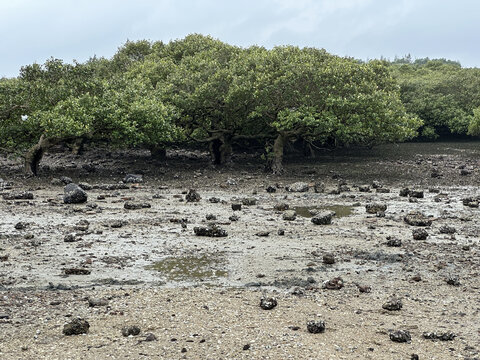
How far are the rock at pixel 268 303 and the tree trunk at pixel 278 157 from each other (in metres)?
28.0

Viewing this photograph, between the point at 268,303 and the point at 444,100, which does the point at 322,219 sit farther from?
the point at 444,100

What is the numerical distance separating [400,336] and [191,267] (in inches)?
247

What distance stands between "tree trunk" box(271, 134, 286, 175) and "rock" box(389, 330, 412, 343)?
1159 inches

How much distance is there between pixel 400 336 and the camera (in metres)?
9.26

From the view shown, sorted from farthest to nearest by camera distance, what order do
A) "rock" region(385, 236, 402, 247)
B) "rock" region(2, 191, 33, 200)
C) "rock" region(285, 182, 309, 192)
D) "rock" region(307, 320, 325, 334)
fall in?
"rock" region(285, 182, 309, 192)
"rock" region(2, 191, 33, 200)
"rock" region(385, 236, 402, 247)
"rock" region(307, 320, 325, 334)

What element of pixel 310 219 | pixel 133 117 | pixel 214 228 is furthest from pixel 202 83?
pixel 214 228

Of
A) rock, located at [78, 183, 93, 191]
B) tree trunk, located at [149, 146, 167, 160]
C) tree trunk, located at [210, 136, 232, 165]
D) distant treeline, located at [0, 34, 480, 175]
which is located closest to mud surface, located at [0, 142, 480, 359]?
rock, located at [78, 183, 93, 191]

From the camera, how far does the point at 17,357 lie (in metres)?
8.49

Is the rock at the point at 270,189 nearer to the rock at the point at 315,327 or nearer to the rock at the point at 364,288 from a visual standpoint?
the rock at the point at 364,288

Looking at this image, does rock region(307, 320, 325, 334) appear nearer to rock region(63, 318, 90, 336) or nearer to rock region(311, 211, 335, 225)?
rock region(63, 318, 90, 336)

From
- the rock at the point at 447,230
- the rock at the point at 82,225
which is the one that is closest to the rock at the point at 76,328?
the rock at the point at 82,225

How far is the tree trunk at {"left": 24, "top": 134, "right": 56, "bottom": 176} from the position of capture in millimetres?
34562

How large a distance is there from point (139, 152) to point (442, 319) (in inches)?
Answer: 1849

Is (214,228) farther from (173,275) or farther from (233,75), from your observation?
(233,75)
